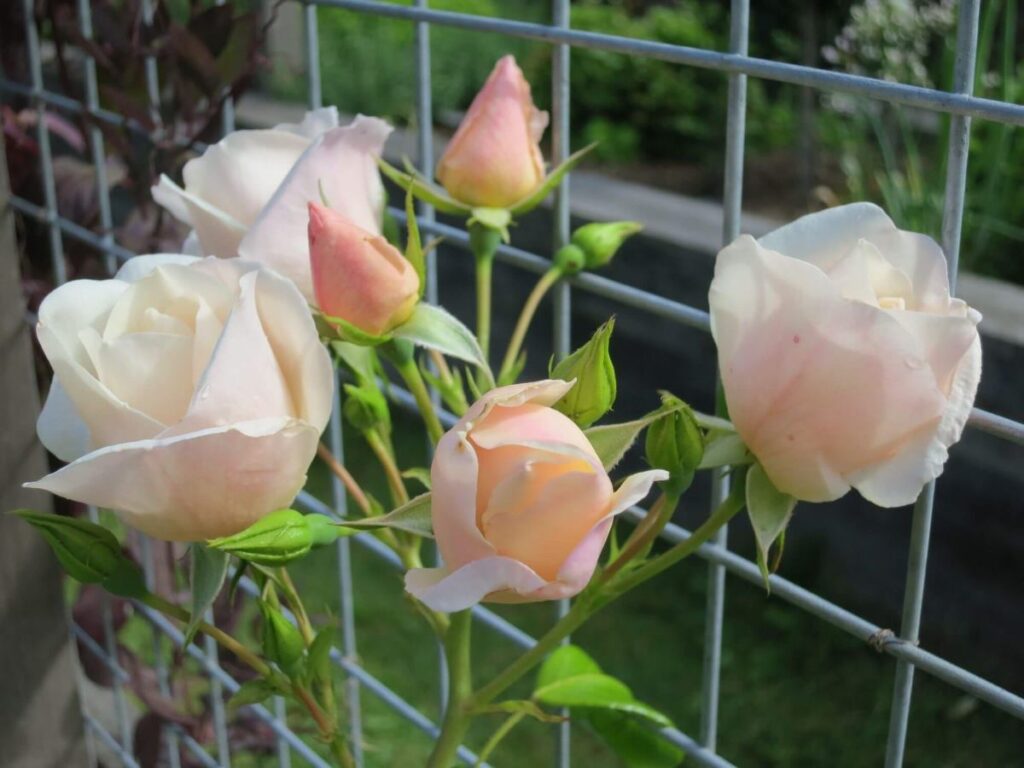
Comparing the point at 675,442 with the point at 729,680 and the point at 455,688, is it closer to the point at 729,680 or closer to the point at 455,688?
the point at 455,688

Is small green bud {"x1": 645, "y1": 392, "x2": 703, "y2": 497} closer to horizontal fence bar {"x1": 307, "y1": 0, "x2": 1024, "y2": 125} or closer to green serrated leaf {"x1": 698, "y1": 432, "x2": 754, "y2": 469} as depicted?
green serrated leaf {"x1": 698, "y1": 432, "x2": 754, "y2": 469}

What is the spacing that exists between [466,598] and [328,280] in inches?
6.0

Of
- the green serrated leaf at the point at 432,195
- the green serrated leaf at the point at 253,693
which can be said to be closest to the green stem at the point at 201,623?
the green serrated leaf at the point at 253,693

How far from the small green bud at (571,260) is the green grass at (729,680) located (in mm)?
1055

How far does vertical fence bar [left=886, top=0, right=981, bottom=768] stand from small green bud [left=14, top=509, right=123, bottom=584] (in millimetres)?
332

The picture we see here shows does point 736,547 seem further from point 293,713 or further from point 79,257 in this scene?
point 79,257

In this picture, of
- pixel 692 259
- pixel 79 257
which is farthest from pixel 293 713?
pixel 692 259

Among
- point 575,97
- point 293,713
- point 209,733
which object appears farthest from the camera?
point 575,97

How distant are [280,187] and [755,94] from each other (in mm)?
2742

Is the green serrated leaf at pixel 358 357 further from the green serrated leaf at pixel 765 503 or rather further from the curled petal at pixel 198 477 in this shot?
the green serrated leaf at pixel 765 503

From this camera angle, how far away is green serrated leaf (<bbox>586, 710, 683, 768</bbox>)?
650 mm

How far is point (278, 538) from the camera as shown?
1.59 ft

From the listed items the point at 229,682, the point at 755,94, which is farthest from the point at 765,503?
the point at 755,94

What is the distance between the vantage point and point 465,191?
2.01 ft
